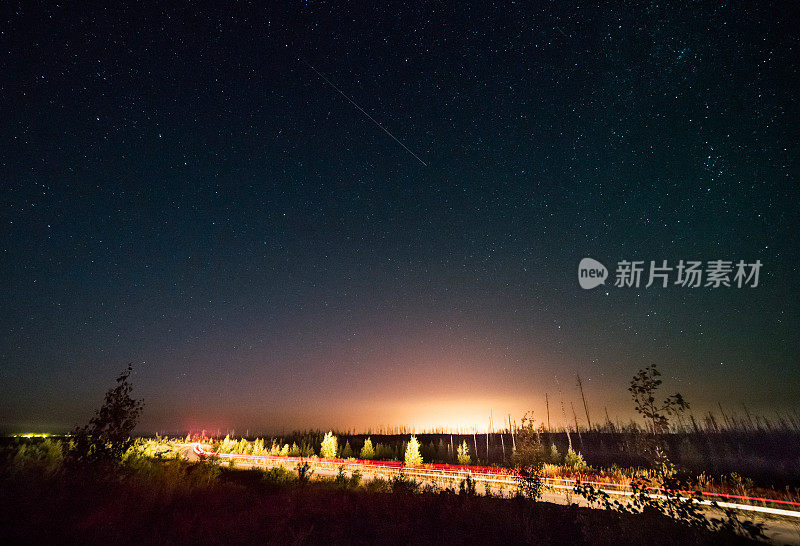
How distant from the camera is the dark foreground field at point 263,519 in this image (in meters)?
7.32

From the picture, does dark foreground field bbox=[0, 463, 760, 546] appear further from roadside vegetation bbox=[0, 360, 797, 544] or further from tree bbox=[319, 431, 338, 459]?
tree bbox=[319, 431, 338, 459]

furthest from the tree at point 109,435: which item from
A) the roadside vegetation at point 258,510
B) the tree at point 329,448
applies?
the tree at point 329,448

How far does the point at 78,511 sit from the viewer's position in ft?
26.3

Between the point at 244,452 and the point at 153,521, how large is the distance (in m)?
67.7

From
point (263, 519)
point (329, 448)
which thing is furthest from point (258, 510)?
point (329, 448)

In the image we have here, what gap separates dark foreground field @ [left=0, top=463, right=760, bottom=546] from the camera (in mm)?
7320

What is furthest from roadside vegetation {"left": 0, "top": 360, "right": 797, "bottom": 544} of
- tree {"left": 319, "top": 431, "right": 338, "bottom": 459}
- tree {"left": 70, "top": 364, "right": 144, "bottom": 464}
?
tree {"left": 319, "top": 431, "right": 338, "bottom": 459}

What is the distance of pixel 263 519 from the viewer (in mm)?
8953

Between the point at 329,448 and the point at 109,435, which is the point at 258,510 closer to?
the point at 109,435

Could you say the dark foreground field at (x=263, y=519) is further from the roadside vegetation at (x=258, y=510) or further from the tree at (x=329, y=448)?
the tree at (x=329, y=448)

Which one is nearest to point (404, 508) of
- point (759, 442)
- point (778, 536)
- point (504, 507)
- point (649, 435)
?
point (504, 507)

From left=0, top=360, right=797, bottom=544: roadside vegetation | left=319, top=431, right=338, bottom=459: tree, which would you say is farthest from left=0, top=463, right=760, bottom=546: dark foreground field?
Answer: left=319, top=431, right=338, bottom=459: tree

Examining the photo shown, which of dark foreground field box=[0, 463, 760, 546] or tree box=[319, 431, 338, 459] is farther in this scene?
tree box=[319, 431, 338, 459]

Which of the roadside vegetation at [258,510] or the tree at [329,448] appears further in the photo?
the tree at [329,448]
